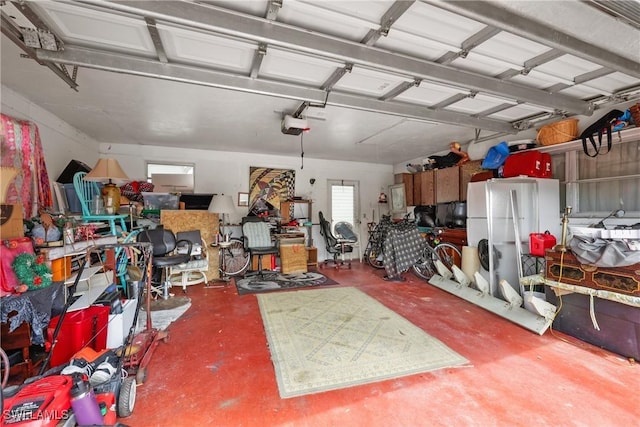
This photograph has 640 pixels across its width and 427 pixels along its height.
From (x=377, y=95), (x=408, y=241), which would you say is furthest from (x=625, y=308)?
(x=377, y=95)

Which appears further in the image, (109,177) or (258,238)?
(258,238)

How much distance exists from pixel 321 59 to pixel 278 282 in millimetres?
3566

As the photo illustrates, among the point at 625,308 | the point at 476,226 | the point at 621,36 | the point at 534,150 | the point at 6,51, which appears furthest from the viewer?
the point at 476,226

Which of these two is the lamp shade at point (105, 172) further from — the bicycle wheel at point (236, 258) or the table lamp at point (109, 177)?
the bicycle wheel at point (236, 258)

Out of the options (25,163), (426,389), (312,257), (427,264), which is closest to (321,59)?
(426,389)

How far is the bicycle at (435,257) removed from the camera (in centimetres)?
458

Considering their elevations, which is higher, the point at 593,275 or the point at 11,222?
the point at 11,222

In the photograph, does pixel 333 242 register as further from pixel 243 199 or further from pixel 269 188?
pixel 243 199

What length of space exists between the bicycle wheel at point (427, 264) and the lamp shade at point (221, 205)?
3508 mm

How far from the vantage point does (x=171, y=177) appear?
214 inches

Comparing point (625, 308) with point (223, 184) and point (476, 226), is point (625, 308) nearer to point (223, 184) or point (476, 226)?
point (476, 226)

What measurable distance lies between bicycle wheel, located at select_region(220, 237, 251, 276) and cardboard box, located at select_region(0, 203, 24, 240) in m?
3.27

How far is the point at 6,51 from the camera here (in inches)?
84.2

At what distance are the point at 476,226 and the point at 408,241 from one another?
1.06 metres
